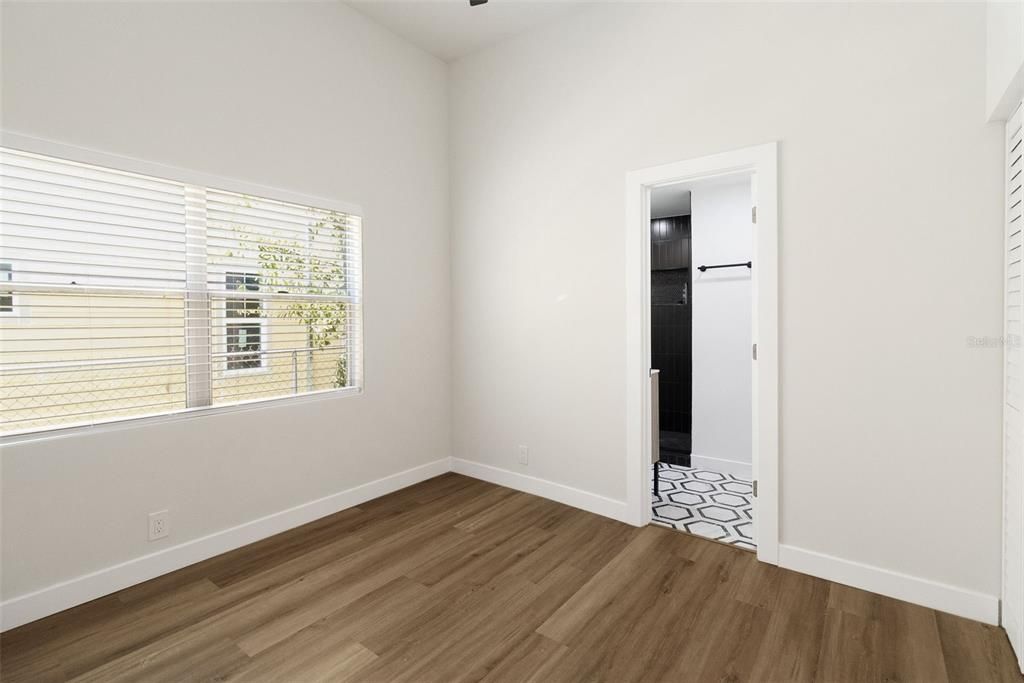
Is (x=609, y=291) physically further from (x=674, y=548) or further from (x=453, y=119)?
(x=453, y=119)

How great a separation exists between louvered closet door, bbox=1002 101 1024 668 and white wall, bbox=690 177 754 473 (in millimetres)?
2032

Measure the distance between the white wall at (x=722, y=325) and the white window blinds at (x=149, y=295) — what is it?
9.74 ft

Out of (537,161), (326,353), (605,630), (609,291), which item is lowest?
(605,630)

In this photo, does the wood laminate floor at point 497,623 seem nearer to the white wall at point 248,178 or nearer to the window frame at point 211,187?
the white wall at point 248,178

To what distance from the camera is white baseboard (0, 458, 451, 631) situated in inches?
79.6

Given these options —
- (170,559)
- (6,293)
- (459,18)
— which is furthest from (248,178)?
(170,559)

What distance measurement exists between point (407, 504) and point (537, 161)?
2.56 m

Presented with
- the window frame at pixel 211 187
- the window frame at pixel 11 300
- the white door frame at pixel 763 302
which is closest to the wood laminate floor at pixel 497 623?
the white door frame at pixel 763 302

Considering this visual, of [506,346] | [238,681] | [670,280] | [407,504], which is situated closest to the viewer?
[238,681]

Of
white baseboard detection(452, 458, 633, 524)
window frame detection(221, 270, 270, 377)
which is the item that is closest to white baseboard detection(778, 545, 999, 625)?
white baseboard detection(452, 458, 633, 524)

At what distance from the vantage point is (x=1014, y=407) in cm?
186

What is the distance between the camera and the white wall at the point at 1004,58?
1.59m

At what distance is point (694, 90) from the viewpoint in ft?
8.92

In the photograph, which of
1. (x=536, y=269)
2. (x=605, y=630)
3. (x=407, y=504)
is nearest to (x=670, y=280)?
(x=536, y=269)
